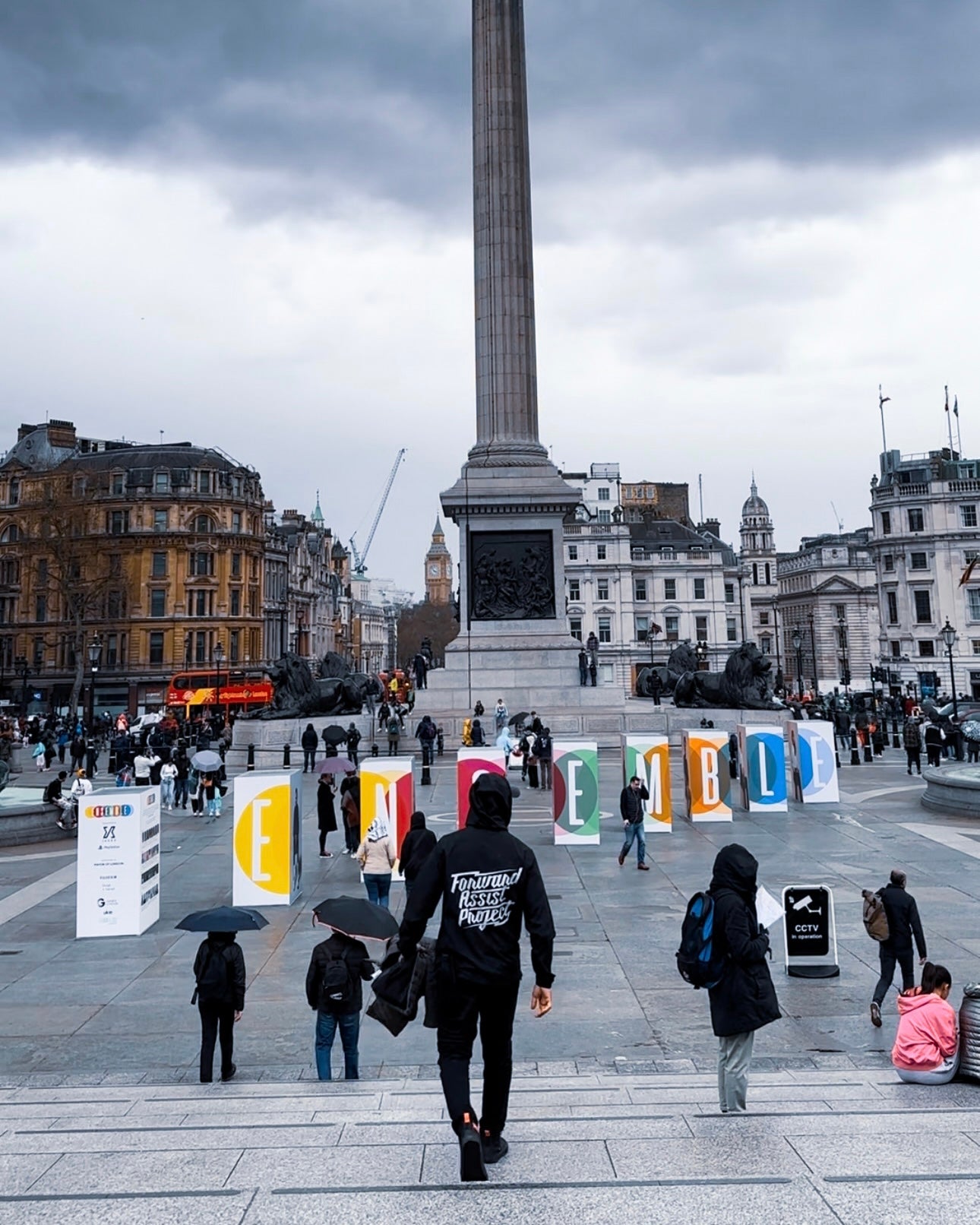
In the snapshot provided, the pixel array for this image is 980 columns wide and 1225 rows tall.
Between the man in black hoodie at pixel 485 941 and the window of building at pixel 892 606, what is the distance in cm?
8344

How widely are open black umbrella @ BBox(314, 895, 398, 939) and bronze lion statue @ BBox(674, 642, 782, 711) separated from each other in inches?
1298

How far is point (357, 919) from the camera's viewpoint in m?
8.19

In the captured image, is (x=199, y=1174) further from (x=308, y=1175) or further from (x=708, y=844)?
(x=708, y=844)

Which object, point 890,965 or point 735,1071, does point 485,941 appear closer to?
point 735,1071

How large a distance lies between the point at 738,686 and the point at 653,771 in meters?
21.3

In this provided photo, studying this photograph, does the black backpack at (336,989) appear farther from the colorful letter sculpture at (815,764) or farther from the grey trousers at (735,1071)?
the colorful letter sculpture at (815,764)

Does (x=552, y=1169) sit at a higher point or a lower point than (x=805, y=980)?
higher

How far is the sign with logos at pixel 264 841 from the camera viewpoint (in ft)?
48.8

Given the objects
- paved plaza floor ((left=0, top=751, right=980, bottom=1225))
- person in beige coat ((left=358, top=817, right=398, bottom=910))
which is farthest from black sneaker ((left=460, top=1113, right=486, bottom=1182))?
person in beige coat ((left=358, top=817, right=398, bottom=910))

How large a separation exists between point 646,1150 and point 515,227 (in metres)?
41.5

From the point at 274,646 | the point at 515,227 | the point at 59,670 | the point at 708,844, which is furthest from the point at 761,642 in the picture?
the point at 708,844

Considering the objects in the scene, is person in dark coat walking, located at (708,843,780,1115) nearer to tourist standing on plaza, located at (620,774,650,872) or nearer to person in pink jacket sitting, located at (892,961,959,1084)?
person in pink jacket sitting, located at (892,961,959,1084)

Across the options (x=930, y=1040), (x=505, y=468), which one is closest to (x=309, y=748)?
(x=505, y=468)

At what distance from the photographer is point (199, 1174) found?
539 cm
